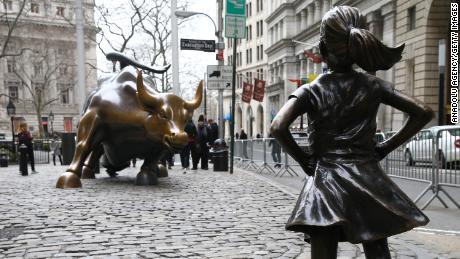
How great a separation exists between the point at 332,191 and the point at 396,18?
28.8 meters

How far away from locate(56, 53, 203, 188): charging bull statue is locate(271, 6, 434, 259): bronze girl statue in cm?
631

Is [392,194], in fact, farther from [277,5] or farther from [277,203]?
[277,5]

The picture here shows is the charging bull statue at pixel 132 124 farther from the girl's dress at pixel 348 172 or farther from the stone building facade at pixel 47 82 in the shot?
the stone building facade at pixel 47 82

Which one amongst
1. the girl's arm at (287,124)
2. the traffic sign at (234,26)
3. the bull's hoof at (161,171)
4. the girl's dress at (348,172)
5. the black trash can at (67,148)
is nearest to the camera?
the girl's dress at (348,172)

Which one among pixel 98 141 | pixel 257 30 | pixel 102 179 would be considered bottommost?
pixel 102 179

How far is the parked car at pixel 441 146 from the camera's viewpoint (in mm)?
8000

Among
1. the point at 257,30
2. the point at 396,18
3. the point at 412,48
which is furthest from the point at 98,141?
the point at 257,30

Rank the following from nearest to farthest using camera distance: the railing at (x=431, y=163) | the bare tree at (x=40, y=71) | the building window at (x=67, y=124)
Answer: the railing at (x=431, y=163) → the bare tree at (x=40, y=71) → the building window at (x=67, y=124)

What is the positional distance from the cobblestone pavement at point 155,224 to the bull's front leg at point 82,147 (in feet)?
0.86

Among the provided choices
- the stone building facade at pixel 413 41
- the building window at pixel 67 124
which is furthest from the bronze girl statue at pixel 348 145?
the building window at pixel 67 124

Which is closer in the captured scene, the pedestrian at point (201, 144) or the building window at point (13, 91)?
the pedestrian at point (201, 144)

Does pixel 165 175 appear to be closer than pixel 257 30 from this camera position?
Yes

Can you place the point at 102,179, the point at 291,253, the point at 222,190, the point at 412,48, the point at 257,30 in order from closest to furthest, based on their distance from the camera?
the point at 291,253 → the point at 222,190 → the point at 102,179 → the point at 412,48 → the point at 257,30

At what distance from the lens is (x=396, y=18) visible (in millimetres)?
28359
